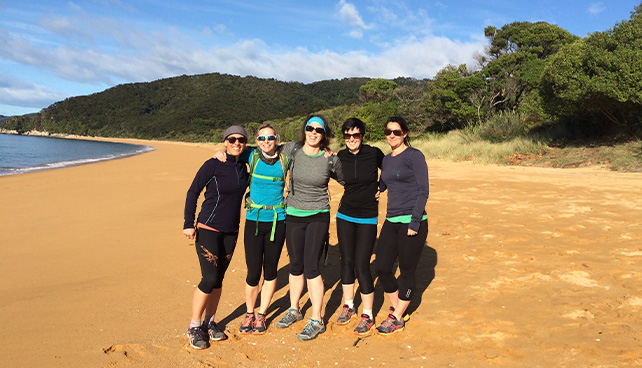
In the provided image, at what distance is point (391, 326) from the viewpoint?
3463 mm

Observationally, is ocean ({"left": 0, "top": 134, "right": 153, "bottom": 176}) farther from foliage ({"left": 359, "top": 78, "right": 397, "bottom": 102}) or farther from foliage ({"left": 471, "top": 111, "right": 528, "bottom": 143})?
foliage ({"left": 359, "top": 78, "right": 397, "bottom": 102})

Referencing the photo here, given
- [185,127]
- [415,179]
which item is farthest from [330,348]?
[185,127]

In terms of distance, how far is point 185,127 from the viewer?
10756 centimetres

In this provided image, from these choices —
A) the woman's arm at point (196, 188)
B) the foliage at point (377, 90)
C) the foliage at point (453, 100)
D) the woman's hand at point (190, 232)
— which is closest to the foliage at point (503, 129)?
the foliage at point (453, 100)

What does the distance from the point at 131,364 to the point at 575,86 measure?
58.9ft

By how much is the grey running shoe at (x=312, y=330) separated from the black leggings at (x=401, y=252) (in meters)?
0.63

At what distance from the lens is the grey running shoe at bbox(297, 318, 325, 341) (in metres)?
3.35

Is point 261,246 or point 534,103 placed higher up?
point 534,103

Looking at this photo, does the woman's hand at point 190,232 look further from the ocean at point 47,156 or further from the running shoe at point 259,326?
the ocean at point 47,156

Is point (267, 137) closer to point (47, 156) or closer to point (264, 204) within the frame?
point (264, 204)

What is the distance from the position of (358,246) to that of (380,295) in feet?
3.79

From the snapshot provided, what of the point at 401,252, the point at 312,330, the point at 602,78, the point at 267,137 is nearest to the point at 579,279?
the point at 401,252

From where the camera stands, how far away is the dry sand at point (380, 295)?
121 inches

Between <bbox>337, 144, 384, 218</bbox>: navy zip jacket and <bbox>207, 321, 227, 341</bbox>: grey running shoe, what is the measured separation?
1.36 metres
